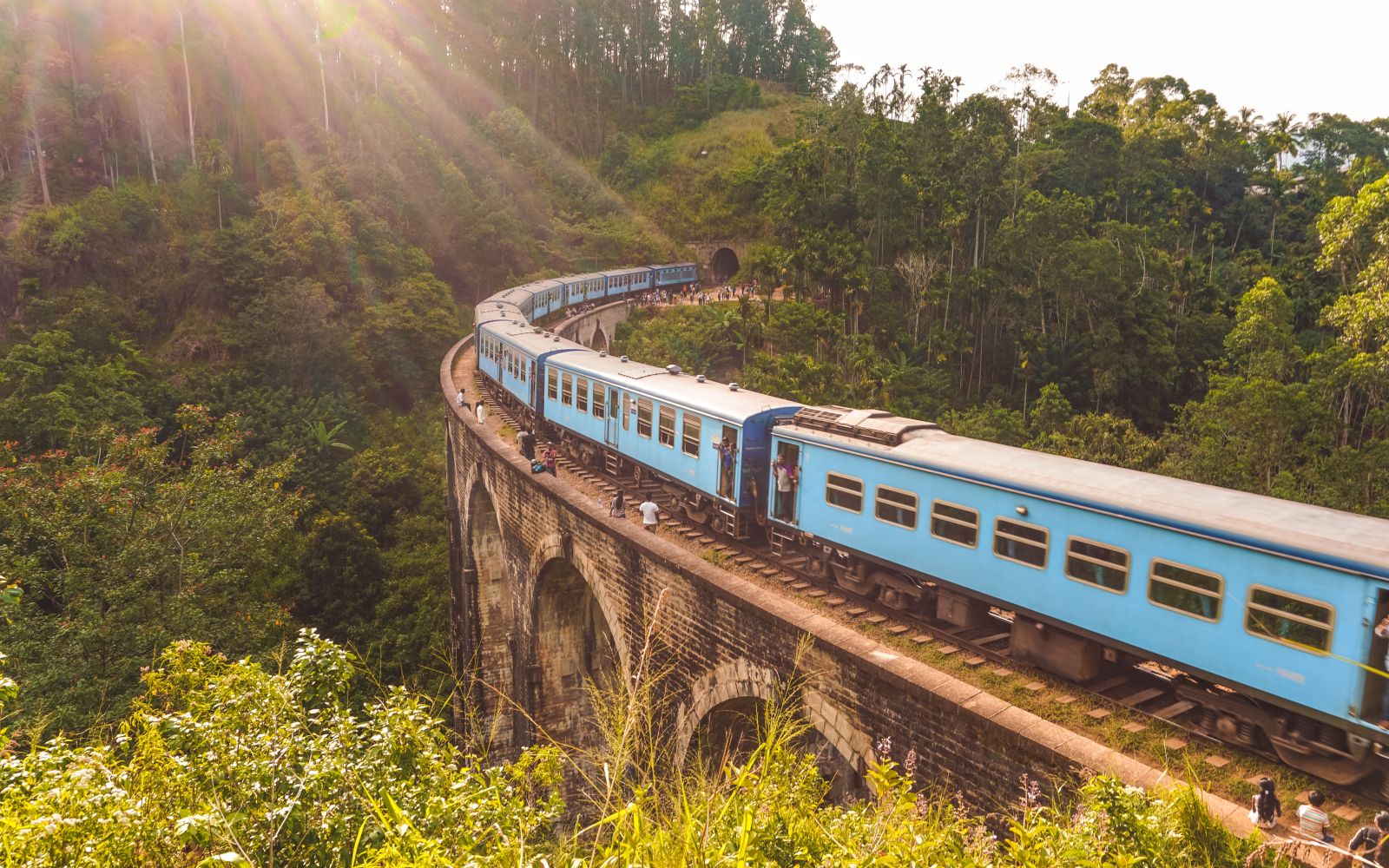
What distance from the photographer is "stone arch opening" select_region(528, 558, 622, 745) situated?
15016mm

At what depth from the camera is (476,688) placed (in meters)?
19.8

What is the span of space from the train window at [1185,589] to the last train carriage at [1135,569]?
13mm

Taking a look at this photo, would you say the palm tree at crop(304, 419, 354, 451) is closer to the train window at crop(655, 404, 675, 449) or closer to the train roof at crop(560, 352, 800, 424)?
the train roof at crop(560, 352, 800, 424)

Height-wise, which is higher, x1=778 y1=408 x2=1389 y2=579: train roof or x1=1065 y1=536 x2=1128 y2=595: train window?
x1=778 y1=408 x2=1389 y2=579: train roof

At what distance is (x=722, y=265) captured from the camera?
5322cm

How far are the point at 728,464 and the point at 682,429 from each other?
52.7 inches

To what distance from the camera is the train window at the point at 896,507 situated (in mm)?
8859

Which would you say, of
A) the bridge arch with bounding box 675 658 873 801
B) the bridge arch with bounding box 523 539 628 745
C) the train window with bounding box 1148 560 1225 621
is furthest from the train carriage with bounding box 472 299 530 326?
the train window with bounding box 1148 560 1225 621

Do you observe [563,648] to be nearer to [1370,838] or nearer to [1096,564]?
[1096,564]

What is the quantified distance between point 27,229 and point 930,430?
34354mm

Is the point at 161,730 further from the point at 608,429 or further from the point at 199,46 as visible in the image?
the point at 199,46

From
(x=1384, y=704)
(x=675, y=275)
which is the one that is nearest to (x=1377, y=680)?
(x=1384, y=704)

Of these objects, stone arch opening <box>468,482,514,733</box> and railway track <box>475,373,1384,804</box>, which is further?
stone arch opening <box>468,482,514,733</box>

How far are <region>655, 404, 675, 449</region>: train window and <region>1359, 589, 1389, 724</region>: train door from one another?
8677mm
